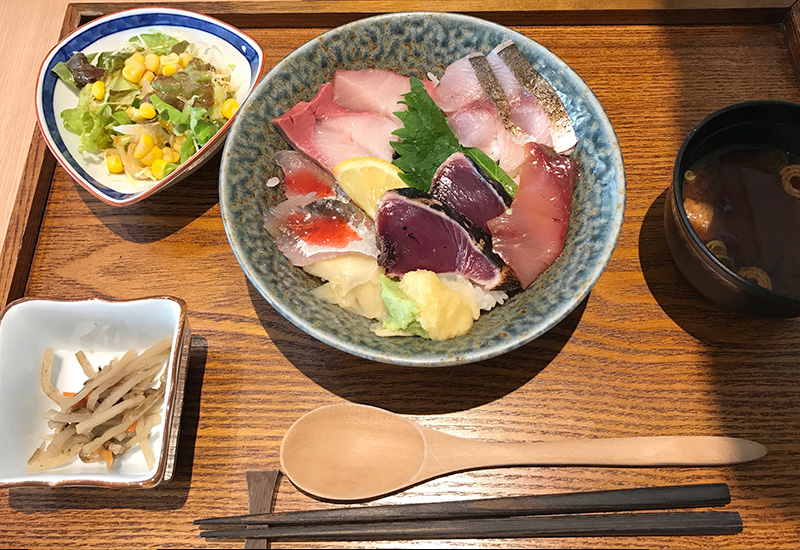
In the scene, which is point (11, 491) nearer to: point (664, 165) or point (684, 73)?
point (664, 165)

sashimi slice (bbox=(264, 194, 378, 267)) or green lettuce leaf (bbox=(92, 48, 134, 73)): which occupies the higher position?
green lettuce leaf (bbox=(92, 48, 134, 73))

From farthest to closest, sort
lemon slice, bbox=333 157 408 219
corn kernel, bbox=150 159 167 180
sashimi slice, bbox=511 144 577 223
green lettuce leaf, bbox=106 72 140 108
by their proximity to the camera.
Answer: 1. green lettuce leaf, bbox=106 72 140 108
2. corn kernel, bbox=150 159 167 180
3. lemon slice, bbox=333 157 408 219
4. sashimi slice, bbox=511 144 577 223

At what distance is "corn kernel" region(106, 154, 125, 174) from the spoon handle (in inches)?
61.7

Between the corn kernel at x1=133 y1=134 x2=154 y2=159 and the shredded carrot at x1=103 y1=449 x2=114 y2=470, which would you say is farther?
the corn kernel at x1=133 y1=134 x2=154 y2=159

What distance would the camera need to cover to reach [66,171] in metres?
2.03

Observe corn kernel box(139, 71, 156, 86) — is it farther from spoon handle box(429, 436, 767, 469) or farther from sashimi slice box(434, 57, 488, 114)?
spoon handle box(429, 436, 767, 469)

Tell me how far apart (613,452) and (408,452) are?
60 cm

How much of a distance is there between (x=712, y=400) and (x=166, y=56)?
7.96 feet

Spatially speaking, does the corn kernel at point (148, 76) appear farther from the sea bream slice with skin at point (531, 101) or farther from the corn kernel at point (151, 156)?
the sea bream slice with skin at point (531, 101)

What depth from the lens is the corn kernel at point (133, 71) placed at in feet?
7.08

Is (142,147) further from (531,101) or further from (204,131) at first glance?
(531,101)

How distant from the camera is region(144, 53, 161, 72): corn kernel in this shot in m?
2.18

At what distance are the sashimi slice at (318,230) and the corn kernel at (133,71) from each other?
99 cm

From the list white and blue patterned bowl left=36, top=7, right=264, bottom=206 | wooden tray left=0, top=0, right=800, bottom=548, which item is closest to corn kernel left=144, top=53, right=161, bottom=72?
white and blue patterned bowl left=36, top=7, right=264, bottom=206
